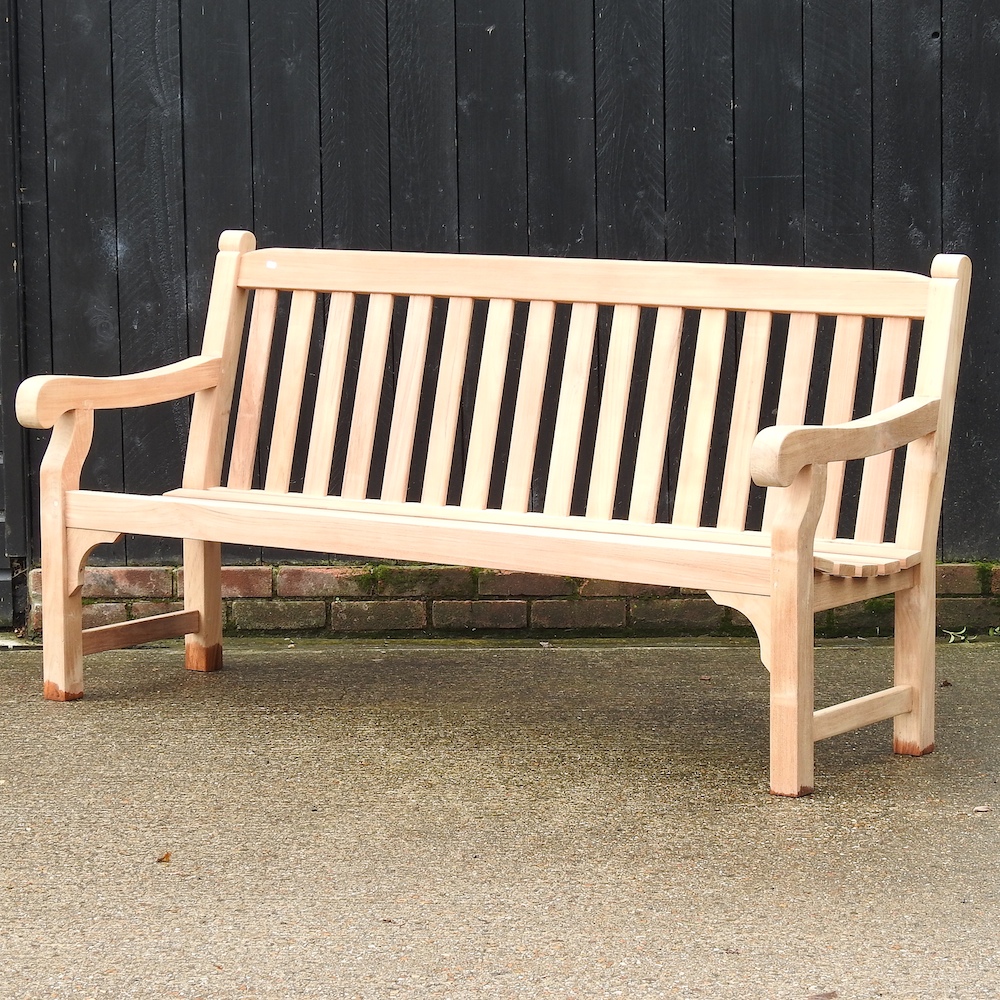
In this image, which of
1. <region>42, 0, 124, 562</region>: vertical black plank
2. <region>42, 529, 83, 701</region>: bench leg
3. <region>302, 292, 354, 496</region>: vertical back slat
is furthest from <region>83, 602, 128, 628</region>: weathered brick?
<region>302, 292, 354, 496</region>: vertical back slat

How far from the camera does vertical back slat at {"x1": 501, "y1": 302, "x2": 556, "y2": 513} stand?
3.53 meters

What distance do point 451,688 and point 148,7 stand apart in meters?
2.10

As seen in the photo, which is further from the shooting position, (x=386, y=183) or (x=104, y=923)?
(x=386, y=183)

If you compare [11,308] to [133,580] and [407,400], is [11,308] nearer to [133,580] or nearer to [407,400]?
[133,580]

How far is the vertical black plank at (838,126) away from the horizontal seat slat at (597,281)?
707 mm

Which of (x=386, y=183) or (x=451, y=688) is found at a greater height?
(x=386, y=183)

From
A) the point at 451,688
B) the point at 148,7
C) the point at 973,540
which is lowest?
the point at 451,688

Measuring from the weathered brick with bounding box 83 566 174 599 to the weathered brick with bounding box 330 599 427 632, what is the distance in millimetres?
496

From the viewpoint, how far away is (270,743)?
3.30m

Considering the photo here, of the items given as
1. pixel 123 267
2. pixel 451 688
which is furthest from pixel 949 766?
pixel 123 267

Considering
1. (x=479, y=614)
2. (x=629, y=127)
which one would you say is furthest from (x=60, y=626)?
(x=629, y=127)

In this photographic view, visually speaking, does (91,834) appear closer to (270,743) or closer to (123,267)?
(270,743)

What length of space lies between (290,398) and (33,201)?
112 centimetres

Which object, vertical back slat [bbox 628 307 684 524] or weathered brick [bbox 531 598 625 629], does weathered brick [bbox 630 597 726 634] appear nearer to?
weathered brick [bbox 531 598 625 629]
